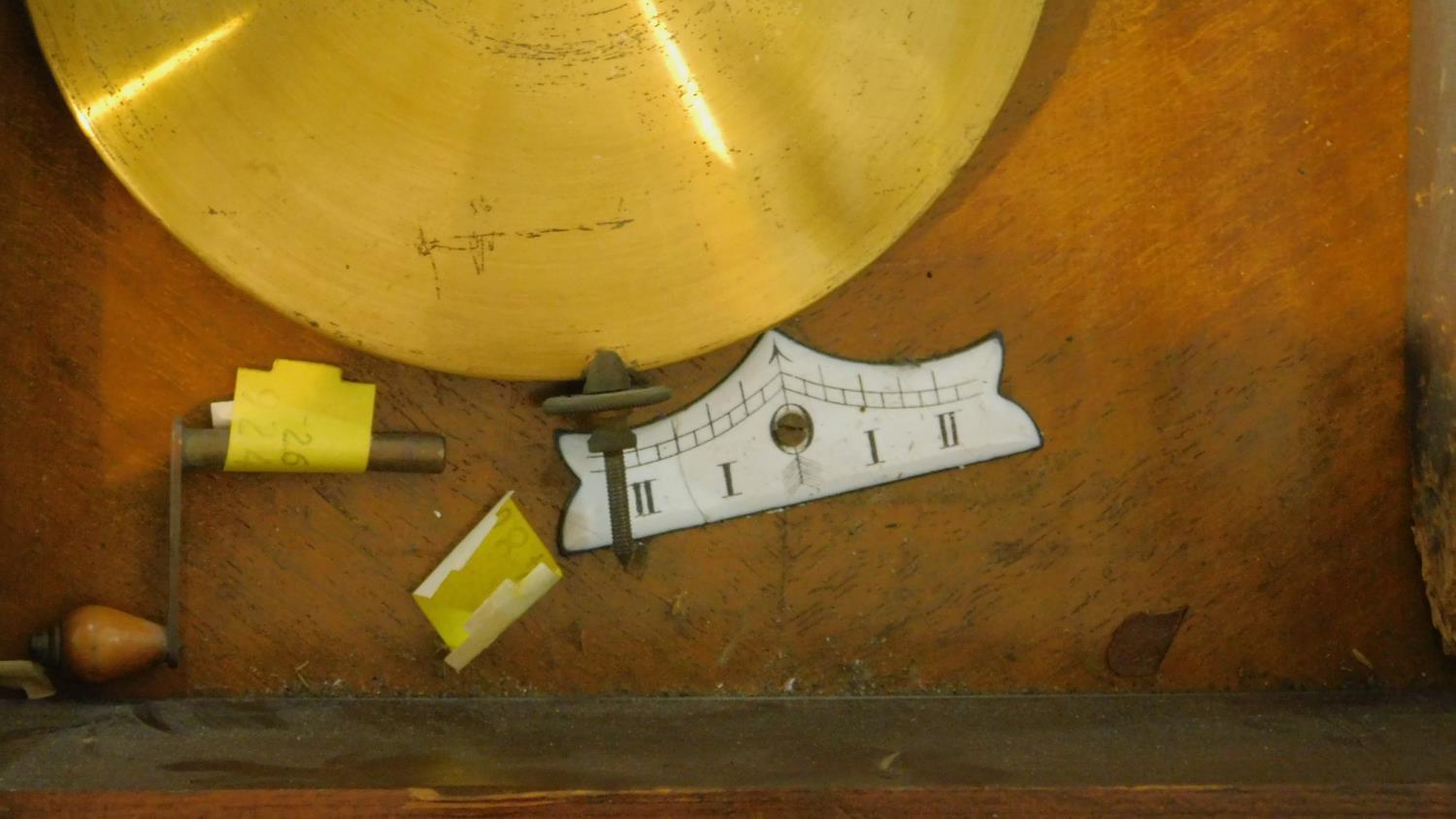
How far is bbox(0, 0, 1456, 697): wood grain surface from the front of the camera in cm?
89

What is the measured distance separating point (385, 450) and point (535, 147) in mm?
239

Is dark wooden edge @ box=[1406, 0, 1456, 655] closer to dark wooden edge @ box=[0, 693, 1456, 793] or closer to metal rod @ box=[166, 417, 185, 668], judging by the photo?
dark wooden edge @ box=[0, 693, 1456, 793]

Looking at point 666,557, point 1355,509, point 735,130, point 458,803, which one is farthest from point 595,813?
point 1355,509

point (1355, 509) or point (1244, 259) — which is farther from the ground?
point (1244, 259)

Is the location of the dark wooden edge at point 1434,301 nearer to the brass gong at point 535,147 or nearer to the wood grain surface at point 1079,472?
the wood grain surface at point 1079,472

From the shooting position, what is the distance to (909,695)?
90 cm

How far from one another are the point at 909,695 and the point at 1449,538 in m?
0.37

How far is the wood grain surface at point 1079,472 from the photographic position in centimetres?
89

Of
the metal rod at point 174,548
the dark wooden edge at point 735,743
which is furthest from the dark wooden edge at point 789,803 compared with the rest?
the metal rod at point 174,548

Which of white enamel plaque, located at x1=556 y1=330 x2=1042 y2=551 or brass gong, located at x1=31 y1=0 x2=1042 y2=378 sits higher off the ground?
brass gong, located at x1=31 y1=0 x2=1042 y2=378

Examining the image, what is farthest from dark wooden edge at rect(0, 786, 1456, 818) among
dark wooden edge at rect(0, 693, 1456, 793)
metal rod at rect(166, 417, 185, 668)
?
metal rod at rect(166, 417, 185, 668)

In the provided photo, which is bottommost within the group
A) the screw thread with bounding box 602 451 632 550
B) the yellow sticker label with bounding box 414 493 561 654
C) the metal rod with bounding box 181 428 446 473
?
the yellow sticker label with bounding box 414 493 561 654

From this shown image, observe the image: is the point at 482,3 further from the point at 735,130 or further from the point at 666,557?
the point at 666,557

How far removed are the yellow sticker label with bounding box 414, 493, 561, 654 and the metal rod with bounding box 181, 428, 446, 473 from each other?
6 cm
